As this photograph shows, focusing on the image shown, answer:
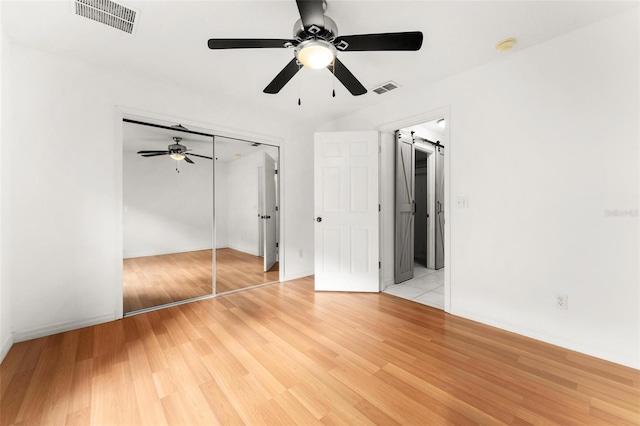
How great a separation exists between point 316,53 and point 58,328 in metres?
3.32

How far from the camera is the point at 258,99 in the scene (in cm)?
338

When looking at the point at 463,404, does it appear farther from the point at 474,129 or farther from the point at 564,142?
the point at 474,129

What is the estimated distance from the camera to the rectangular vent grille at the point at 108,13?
179 cm

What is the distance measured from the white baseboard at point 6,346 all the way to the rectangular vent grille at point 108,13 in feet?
8.61

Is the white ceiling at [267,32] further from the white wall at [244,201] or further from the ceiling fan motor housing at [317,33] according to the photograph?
the white wall at [244,201]

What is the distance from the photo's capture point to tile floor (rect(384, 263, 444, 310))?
10.4 feet

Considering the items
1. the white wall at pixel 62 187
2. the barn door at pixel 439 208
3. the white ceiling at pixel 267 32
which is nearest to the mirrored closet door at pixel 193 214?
the white wall at pixel 62 187

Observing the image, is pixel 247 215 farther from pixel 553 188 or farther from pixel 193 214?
pixel 553 188

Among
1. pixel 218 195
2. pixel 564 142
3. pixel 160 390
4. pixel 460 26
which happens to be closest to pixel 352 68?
pixel 460 26

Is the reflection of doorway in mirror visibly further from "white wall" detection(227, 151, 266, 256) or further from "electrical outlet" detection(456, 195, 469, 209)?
"electrical outlet" detection(456, 195, 469, 209)

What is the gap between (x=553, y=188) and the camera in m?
2.17

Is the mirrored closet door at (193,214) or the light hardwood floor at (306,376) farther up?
the mirrored closet door at (193,214)

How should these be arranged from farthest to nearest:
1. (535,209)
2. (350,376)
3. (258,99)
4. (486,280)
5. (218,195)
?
1. (218,195)
2. (258,99)
3. (486,280)
4. (535,209)
5. (350,376)

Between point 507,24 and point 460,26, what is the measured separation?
1.18 ft
